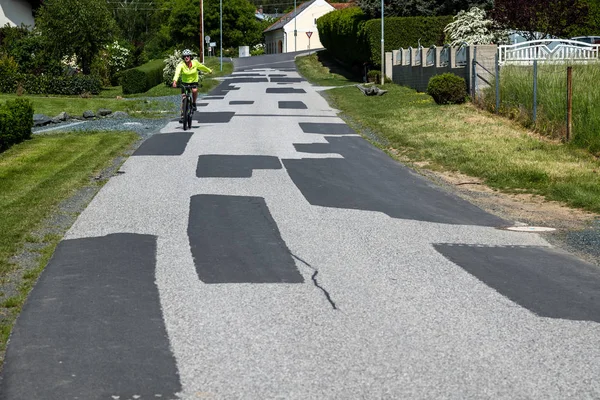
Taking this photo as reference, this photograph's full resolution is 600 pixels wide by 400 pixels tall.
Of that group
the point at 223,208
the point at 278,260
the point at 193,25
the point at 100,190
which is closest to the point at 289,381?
the point at 278,260

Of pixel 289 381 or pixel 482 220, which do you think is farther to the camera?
pixel 482 220

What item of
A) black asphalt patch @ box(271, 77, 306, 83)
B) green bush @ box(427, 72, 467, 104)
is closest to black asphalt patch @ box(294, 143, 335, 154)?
green bush @ box(427, 72, 467, 104)

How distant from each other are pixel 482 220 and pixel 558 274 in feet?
10.1

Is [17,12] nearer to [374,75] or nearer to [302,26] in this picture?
[374,75]

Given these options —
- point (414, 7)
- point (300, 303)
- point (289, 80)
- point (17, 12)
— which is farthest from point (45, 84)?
point (300, 303)

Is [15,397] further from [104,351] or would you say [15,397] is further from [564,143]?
[564,143]

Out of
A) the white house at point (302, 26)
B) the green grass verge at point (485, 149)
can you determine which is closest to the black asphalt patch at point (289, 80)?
the green grass verge at point (485, 149)

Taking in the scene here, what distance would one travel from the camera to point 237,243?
9.40 meters

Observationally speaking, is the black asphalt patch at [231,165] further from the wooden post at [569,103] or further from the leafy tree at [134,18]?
the leafy tree at [134,18]

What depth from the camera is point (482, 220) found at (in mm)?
11414

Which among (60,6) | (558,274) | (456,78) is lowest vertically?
(558,274)

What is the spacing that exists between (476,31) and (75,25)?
17474 millimetres

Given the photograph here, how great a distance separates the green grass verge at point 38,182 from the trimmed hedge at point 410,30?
24.7 m

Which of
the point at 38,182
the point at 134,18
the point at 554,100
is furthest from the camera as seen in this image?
the point at 134,18
